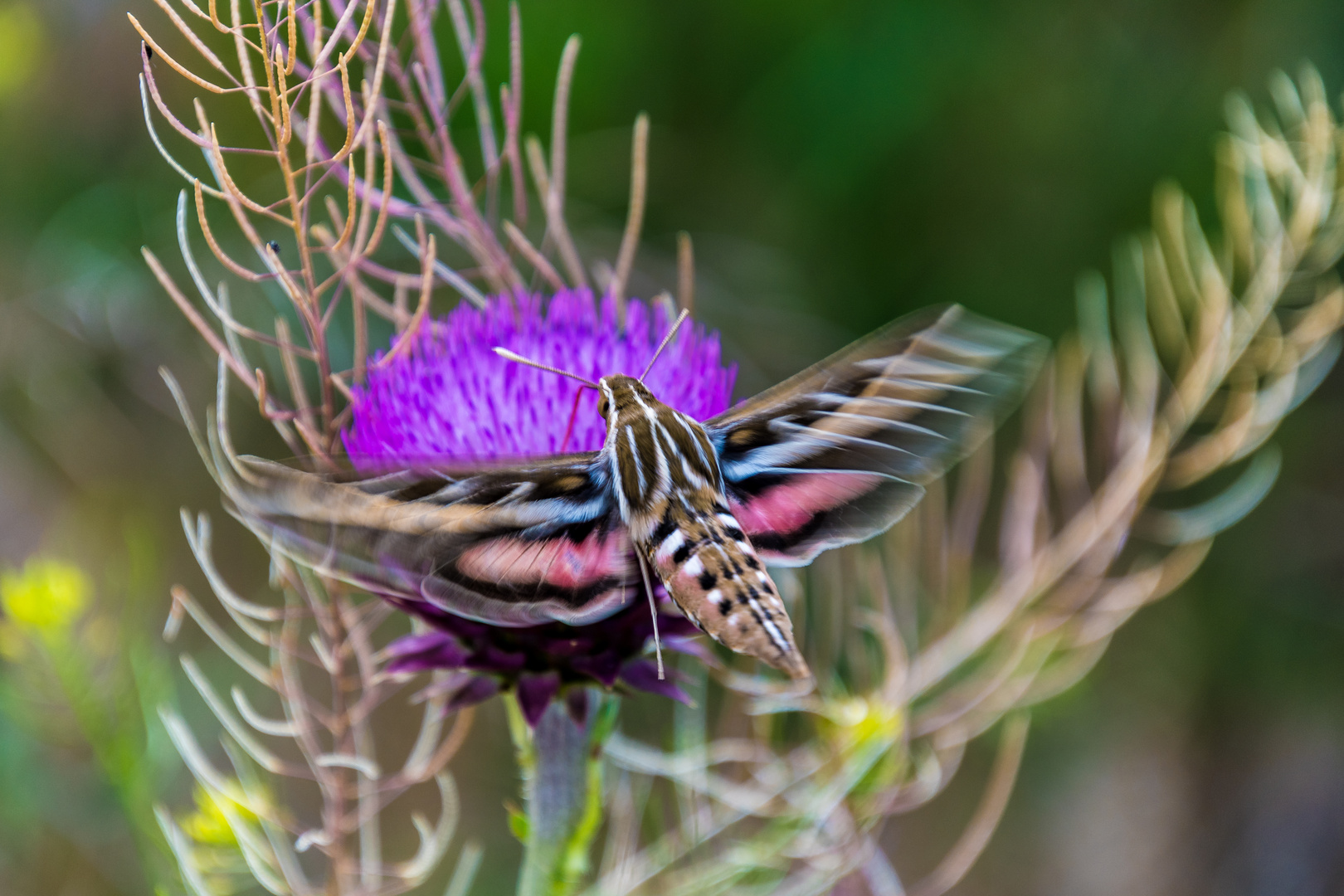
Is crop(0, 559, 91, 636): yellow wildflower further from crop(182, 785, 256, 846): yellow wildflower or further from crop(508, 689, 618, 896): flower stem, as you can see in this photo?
crop(508, 689, 618, 896): flower stem

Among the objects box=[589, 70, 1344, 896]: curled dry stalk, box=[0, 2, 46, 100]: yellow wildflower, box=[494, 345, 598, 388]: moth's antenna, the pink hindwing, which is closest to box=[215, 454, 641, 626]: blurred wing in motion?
the pink hindwing

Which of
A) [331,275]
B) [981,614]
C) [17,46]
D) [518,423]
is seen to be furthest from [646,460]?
[17,46]

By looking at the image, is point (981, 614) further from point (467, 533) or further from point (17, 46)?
point (17, 46)

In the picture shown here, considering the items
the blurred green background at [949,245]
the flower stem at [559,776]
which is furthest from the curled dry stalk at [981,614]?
the blurred green background at [949,245]

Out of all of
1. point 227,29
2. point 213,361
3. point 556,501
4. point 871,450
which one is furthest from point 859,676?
point 213,361

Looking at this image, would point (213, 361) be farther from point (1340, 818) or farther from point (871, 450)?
point (1340, 818)

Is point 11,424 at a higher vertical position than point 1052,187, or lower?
lower

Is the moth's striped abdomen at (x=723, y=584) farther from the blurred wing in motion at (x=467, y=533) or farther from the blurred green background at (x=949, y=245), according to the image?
the blurred green background at (x=949, y=245)
